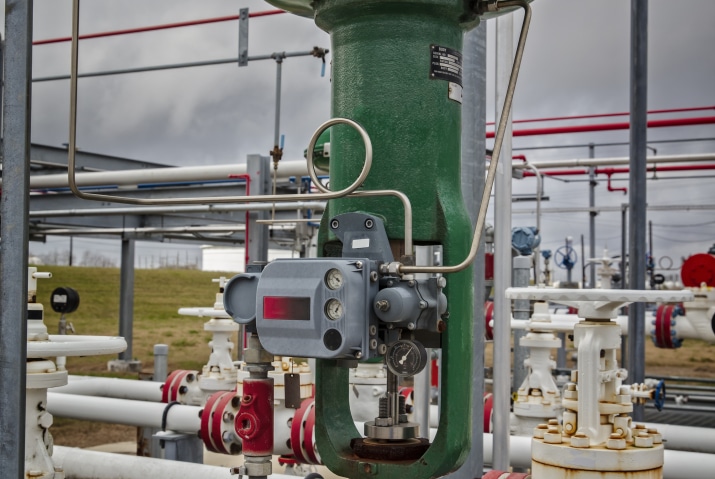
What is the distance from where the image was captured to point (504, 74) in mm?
2369

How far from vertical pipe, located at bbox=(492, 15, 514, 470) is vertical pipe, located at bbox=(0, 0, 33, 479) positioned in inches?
51.3

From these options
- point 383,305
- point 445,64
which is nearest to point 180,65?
point 445,64

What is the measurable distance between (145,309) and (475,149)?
12.7 metres

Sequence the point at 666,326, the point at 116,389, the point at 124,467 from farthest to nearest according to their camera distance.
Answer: the point at 666,326, the point at 116,389, the point at 124,467

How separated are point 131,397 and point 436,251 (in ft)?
11.5

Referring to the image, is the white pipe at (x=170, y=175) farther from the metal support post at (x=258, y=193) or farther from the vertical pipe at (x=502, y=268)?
the vertical pipe at (x=502, y=268)

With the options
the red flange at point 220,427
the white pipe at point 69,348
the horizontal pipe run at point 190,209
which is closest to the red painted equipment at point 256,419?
the white pipe at point 69,348

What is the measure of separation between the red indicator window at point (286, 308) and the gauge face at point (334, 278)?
48mm

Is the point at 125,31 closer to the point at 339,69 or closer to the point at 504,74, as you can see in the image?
the point at 504,74

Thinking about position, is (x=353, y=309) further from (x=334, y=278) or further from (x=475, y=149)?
(x=475, y=149)

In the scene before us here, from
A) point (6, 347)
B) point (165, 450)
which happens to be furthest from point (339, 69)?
point (165, 450)

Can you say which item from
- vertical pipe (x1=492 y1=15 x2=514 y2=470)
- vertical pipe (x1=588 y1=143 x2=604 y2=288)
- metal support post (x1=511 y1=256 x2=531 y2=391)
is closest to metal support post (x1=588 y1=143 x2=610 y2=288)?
vertical pipe (x1=588 y1=143 x2=604 y2=288)

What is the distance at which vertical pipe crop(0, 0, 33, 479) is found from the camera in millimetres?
1419

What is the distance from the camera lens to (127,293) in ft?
24.3
